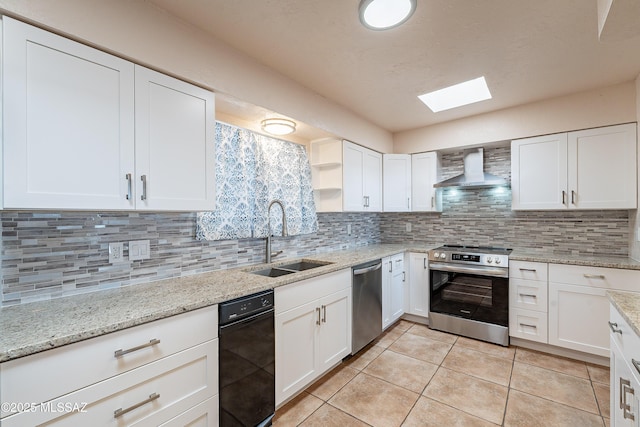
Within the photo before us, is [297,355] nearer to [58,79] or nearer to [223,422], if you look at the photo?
[223,422]

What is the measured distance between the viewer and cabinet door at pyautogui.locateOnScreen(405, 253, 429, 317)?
128 inches

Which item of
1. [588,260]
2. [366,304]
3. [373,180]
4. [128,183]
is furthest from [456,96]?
[128,183]

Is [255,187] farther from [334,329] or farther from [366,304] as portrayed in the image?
[366,304]

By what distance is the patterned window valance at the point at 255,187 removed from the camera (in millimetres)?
2131

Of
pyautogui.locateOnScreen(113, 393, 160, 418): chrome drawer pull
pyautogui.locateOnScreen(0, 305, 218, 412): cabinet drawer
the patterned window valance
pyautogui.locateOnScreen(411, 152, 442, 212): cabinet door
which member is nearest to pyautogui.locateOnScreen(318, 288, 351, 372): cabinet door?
the patterned window valance

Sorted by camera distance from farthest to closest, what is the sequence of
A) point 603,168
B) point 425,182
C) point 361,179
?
point 425,182 < point 361,179 < point 603,168

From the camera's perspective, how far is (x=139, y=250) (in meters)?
1.74

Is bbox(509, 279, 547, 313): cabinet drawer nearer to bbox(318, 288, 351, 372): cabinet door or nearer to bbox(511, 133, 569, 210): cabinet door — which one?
bbox(511, 133, 569, 210): cabinet door

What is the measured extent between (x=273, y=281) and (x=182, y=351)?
0.61m

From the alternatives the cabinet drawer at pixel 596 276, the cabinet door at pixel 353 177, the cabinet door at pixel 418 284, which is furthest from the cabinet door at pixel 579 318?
the cabinet door at pixel 353 177

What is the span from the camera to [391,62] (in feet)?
6.86

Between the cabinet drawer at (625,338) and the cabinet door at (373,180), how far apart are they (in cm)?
224

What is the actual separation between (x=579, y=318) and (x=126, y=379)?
337 cm

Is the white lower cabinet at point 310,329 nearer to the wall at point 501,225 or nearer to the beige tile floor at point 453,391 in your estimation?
the beige tile floor at point 453,391
